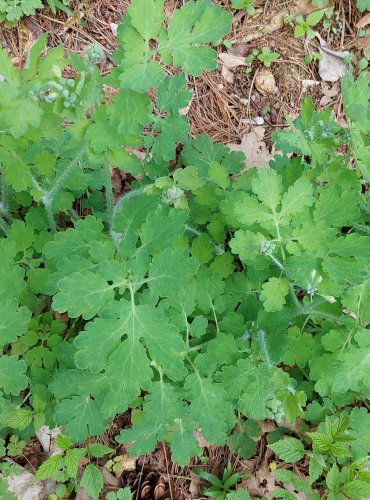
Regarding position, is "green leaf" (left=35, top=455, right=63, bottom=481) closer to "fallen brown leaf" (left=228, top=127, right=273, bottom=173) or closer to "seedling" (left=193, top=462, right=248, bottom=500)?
"seedling" (left=193, top=462, right=248, bottom=500)

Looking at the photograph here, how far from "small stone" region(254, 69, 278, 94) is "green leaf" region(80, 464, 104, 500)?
8.97ft

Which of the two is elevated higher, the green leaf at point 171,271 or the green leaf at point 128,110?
the green leaf at point 128,110

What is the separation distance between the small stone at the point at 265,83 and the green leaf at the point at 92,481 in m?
2.73

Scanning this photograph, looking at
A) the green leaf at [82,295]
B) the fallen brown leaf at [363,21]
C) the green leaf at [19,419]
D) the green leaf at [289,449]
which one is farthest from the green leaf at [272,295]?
the fallen brown leaf at [363,21]

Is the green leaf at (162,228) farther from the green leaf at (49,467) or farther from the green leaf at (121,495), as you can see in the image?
the green leaf at (121,495)

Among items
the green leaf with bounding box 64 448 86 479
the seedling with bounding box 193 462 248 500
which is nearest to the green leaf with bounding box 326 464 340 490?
the seedling with bounding box 193 462 248 500

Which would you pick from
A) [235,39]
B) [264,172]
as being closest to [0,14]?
[235,39]

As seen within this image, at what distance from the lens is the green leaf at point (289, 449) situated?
109 inches

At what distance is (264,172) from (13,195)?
1517mm

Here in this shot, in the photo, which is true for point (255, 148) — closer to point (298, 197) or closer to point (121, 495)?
point (298, 197)

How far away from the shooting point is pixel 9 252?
7.66ft

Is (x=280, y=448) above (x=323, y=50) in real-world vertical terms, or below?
below

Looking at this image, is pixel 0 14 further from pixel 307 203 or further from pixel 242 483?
pixel 242 483

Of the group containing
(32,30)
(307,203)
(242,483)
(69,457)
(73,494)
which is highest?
(32,30)
